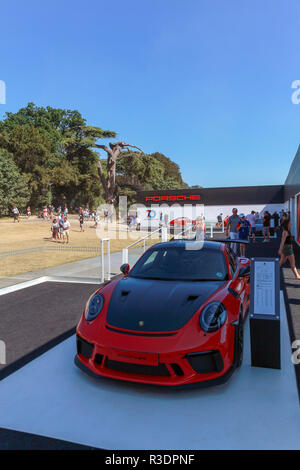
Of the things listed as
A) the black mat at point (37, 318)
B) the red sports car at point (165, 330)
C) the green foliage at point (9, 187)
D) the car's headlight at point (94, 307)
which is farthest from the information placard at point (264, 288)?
the green foliage at point (9, 187)

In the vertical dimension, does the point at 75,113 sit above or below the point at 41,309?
above

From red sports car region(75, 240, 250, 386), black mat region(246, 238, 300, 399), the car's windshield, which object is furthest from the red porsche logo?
red sports car region(75, 240, 250, 386)

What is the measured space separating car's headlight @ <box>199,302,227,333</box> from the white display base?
667mm

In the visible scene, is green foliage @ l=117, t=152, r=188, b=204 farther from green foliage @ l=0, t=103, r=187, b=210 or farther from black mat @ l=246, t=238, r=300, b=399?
black mat @ l=246, t=238, r=300, b=399

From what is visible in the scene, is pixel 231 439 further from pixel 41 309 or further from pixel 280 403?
pixel 41 309

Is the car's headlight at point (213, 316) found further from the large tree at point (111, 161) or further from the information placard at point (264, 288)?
the large tree at point (111, 161)

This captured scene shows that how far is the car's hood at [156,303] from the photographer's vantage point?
3154 mm

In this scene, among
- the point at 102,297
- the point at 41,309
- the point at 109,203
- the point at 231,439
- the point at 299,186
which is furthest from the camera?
the point at 109,203

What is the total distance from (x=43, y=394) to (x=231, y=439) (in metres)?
1.83

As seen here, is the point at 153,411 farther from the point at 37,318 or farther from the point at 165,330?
the point at 37,318

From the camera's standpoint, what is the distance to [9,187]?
40.4 m

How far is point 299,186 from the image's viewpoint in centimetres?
1627
